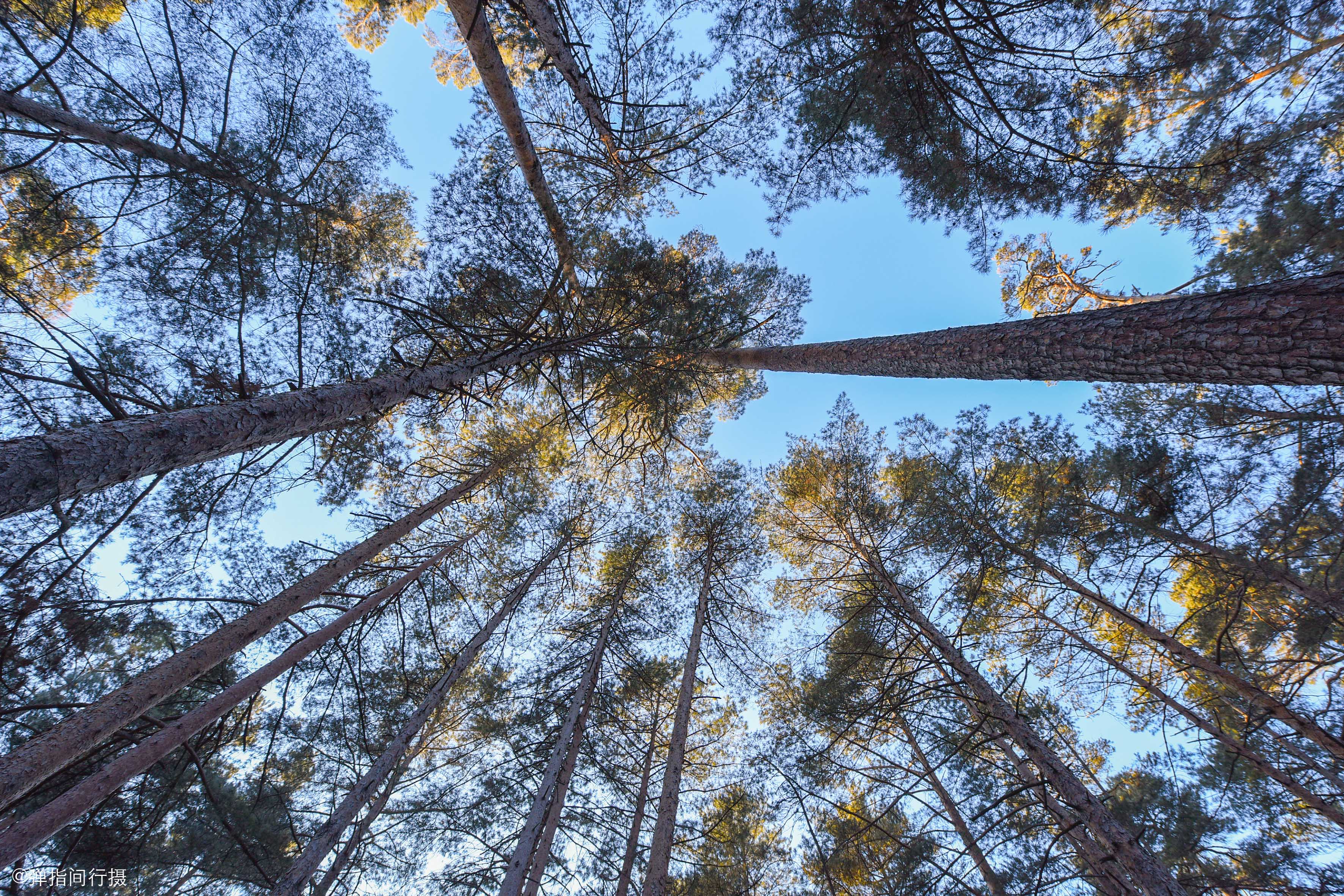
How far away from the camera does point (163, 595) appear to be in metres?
5.41

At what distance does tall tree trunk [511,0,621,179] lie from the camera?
11.5 feet

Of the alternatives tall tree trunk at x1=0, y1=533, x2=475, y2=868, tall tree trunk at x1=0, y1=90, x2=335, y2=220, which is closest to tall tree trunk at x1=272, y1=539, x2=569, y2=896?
tall tree trunk at x1=0, y1=533, x2=475, y2=868

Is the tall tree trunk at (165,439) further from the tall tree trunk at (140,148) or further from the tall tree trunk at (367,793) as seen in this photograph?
the tall tree trunk at (140,148)

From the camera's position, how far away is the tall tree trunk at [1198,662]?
3.85 m

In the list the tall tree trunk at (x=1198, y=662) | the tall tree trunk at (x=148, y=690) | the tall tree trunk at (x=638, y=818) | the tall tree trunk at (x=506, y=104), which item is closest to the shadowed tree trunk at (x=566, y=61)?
the tall tree trunk at (x=506, y=104)

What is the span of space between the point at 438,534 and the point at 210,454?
567 cm

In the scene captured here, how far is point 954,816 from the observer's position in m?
5.82

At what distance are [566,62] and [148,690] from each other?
5.74 m

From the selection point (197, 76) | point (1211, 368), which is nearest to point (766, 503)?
point (1211, 368)

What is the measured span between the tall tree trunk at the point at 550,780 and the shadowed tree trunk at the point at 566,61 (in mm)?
Result: 6374

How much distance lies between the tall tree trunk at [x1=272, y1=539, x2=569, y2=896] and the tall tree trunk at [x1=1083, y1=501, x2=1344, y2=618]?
858cm

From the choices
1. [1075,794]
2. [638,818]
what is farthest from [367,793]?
[1075,794]

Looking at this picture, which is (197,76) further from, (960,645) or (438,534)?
(960,645)

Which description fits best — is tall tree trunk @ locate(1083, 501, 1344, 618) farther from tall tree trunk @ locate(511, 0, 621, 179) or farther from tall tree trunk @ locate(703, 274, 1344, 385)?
tall tree trunk @ locate(511, 0, 621, 179)
